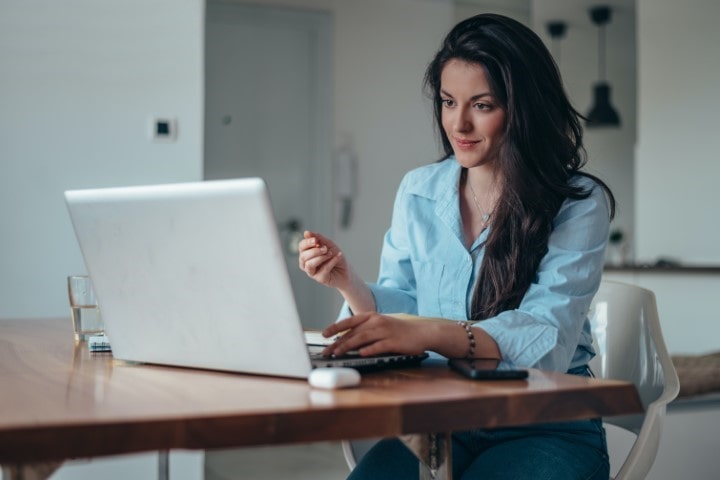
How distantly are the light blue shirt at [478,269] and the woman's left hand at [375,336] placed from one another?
15cm

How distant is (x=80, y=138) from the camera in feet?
11.0

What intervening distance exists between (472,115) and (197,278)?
0.68 meters

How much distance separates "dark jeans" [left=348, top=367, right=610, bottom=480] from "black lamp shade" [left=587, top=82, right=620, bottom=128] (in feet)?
19.2

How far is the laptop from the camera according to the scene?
A: 3.40 feet

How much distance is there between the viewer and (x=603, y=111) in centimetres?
708

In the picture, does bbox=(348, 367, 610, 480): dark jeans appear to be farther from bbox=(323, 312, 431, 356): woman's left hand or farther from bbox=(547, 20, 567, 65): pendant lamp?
bbox=(547, 20, 567, 65): pendant lamp

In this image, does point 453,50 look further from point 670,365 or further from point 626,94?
point 626,94

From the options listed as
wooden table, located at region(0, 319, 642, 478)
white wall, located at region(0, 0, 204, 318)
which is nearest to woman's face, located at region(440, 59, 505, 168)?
wooden table, located at region(0, 319, 642, 478)

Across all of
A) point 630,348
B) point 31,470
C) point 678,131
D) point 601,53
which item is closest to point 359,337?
point 31,470

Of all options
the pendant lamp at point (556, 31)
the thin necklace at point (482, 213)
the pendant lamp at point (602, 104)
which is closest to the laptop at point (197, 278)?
the thin necklace at point (482, 213)

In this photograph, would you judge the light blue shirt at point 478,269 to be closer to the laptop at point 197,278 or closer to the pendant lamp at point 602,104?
the laptop at point 197,278

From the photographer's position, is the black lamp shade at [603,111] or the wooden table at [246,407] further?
the black lamp shade at [603,111]

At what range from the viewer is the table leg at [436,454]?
109 cm

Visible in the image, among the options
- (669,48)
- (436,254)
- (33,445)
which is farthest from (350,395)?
(669,48)
